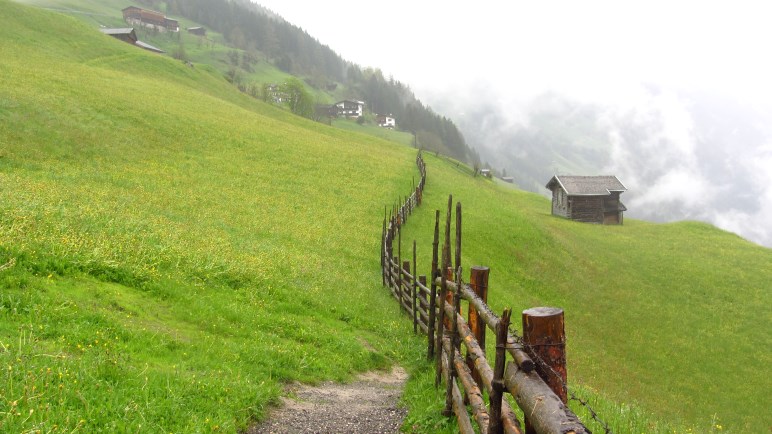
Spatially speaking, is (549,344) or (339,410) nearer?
(549,344)

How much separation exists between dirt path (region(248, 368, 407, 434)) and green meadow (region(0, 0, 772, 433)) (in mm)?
328

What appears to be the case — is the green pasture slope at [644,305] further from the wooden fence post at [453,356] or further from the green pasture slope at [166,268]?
the green pasture slope at [166,268]

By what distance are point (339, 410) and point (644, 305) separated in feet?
83.0

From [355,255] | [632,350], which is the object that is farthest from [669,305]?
[355,255]

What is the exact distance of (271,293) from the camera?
1468 cm

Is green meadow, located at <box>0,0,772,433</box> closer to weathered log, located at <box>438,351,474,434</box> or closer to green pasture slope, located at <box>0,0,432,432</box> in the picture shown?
green pasture slope, located at <box>0,0,432,432</box>

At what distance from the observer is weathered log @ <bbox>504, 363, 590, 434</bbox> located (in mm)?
3754

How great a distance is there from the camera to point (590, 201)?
5753 centimetres

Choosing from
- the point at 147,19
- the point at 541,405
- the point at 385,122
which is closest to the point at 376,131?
the point at 385,122

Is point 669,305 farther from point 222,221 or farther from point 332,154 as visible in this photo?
point 332,154

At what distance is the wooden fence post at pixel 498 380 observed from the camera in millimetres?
4934

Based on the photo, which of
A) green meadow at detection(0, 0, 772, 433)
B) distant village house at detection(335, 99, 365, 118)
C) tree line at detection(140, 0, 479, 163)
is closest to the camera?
green meadow at detection(0, 0, 772, 433)

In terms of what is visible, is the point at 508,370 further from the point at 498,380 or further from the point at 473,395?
the point at 473,395

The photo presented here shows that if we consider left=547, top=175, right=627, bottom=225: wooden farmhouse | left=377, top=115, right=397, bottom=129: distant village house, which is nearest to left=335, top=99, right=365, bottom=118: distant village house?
left=377, top=115, right=397, bottom=129: distant village house
